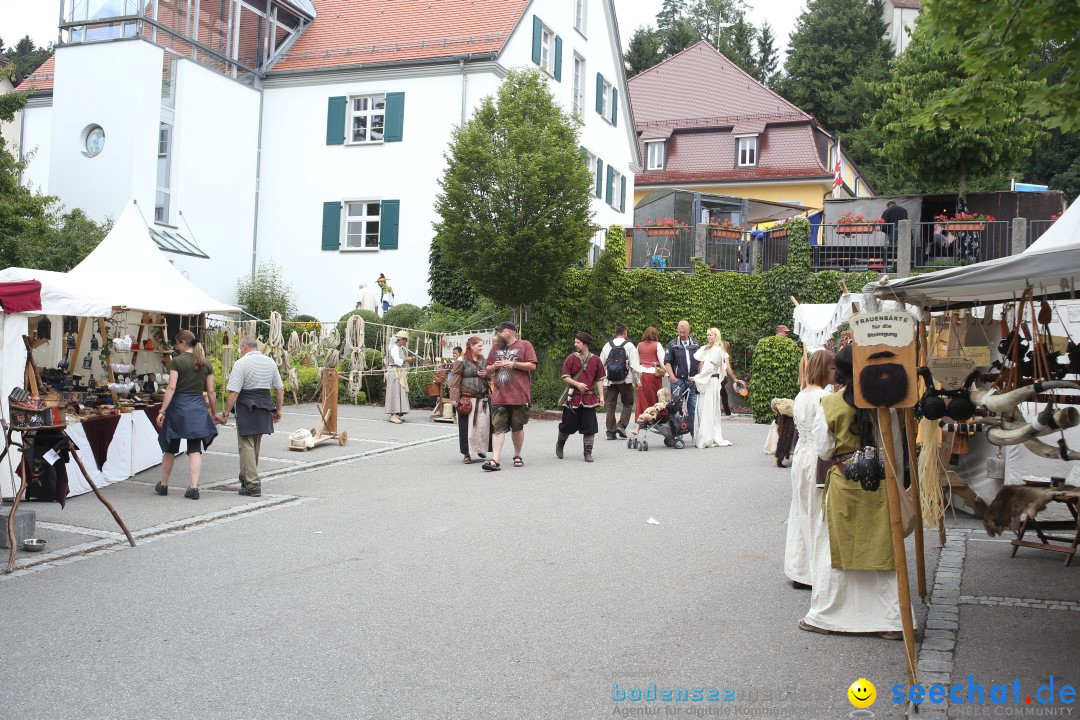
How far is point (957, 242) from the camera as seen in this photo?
81.7ft

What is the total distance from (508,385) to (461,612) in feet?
22.9

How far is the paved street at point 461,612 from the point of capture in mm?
4996

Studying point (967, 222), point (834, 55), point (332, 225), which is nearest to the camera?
point (967, 222)

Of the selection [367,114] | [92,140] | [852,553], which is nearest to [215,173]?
[92,140]

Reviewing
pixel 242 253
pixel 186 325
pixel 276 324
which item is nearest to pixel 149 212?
pixel 242 253

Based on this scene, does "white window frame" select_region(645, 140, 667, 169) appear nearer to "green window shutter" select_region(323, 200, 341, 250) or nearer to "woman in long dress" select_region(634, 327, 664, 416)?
"green window shutter" select_region(323, 200, 341, 250)

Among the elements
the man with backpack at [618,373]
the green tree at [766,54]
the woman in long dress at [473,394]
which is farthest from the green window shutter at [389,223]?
the green tree at [766,54]

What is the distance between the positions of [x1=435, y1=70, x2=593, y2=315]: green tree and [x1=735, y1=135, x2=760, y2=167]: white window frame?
2381 cm

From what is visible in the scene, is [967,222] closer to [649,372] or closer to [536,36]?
[649,372]

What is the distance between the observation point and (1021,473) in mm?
10141

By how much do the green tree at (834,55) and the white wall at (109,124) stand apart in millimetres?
37190

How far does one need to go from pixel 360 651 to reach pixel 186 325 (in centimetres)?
1203

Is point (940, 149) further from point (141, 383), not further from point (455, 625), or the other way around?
point (455, 625)

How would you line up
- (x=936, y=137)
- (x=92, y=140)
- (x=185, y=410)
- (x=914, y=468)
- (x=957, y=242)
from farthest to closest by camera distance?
(x=936, y=137) → (x=92, y=140) → (x=957, y=242) → (x=185, y=410) → (x=914, y=468)
